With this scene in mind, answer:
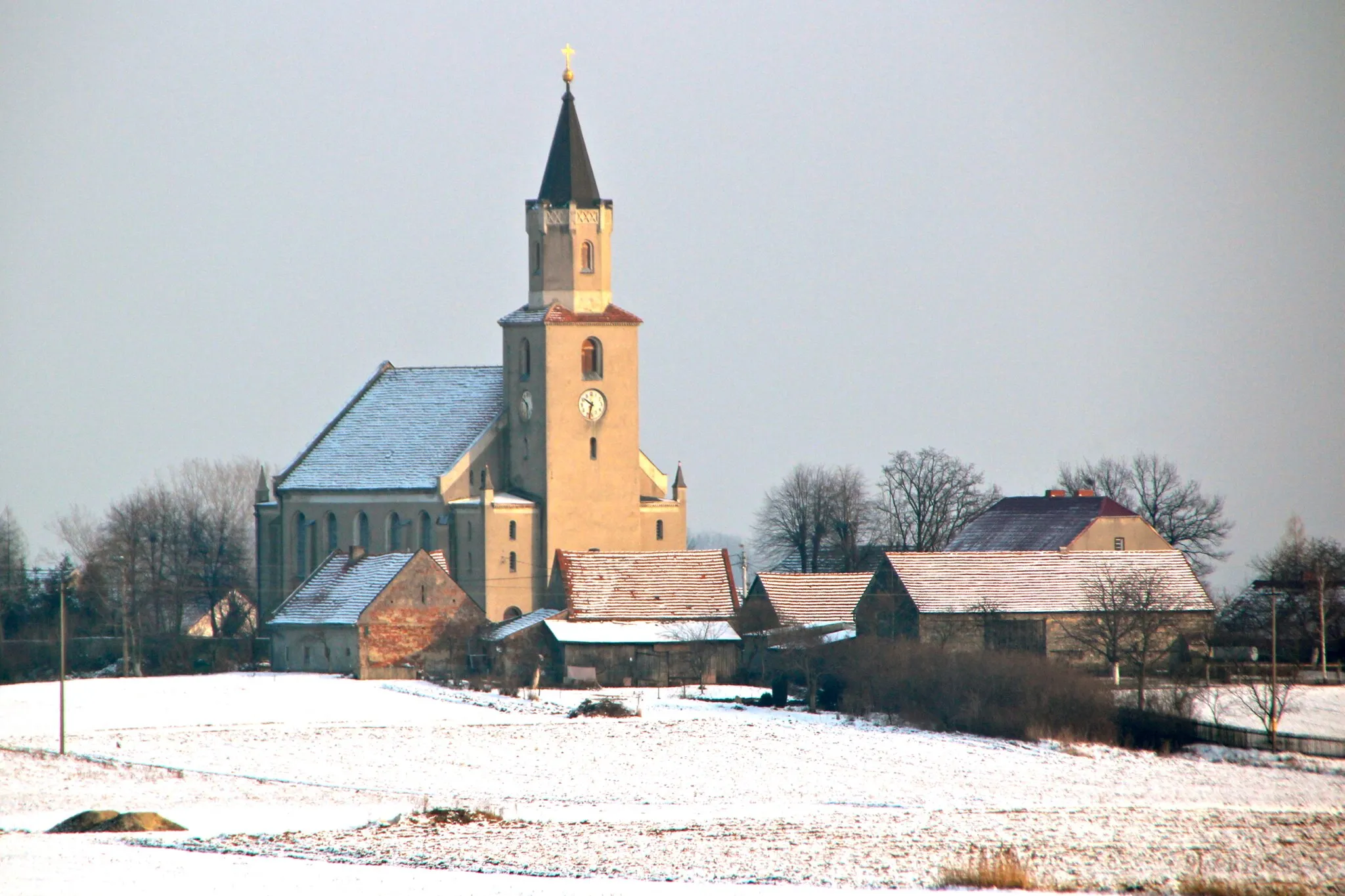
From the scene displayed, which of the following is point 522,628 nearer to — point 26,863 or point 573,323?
point 573,323

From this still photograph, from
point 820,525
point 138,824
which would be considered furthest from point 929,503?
point 138,824

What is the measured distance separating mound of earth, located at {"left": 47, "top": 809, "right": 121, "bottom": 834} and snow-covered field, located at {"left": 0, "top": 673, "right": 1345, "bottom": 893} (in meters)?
0.51

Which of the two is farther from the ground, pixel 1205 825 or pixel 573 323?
pixel 573 323

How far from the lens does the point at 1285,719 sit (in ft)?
189

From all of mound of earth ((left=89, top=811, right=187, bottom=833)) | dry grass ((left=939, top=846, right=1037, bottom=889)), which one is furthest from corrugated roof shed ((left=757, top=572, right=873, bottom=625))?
dry grass ((left=939, top=846, right=1037, bottom=889))

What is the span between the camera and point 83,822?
37906 millimetres

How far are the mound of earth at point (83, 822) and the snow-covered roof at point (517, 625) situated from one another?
3039 centimetres

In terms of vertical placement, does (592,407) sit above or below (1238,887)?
above

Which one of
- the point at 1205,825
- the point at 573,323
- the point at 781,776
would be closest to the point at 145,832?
the point at 781,776

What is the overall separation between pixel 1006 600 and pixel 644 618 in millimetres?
10905

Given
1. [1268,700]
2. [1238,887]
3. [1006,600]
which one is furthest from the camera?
[1006,600]

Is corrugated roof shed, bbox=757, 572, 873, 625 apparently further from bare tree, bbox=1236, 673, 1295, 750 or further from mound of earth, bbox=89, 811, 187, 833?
mound of earth, bbox=89, 811, 187, 833

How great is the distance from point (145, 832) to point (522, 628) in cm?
3185

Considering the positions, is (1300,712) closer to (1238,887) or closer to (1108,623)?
(1108,623)
